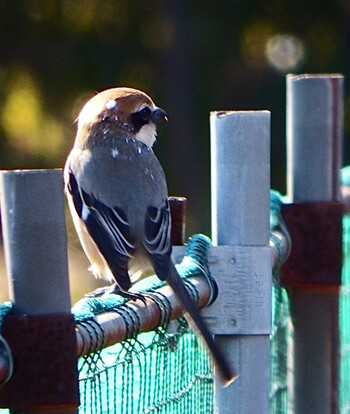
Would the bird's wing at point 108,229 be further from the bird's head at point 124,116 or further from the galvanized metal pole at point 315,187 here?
the galvanized metal pole at point 315,187

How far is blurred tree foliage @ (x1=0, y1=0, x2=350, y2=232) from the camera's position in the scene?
40.6 feet

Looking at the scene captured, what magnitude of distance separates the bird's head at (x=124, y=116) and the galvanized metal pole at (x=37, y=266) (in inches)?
76.3

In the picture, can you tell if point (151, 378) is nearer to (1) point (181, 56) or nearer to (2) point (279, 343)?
(2) point (279, 343)

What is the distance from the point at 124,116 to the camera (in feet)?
12.5

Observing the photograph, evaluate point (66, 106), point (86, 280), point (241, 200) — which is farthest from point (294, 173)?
point (66, 106)

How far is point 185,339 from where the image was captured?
8.71ft

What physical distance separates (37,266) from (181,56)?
11.4 meters

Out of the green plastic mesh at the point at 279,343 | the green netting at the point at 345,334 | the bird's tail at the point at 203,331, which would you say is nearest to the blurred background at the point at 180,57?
the green netting at the point at 345,334

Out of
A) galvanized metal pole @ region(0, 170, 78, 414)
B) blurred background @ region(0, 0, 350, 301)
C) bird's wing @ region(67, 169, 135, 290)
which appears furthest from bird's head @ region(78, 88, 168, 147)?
blurred background @ region(0, 0, 350, 301)

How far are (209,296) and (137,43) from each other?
10.6 meters

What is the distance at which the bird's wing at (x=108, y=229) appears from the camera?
3213 millimetres

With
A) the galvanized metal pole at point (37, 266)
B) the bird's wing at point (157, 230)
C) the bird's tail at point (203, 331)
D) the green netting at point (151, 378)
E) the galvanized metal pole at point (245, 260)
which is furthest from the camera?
the bird's wing at point (157, 230)

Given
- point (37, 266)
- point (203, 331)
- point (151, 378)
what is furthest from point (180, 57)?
point (37, 266)

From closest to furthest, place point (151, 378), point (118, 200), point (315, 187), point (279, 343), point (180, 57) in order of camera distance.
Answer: point (151, 378)
point (315, 187)
point (279, 343)
point (118, 200)
point (180, 57)
